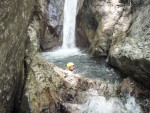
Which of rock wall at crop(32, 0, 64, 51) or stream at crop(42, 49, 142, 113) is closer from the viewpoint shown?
stream at crop(42, 49, 142, 113)

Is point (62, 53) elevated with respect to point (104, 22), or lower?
lower

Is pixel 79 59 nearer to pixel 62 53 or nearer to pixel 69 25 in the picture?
pixel 62 53

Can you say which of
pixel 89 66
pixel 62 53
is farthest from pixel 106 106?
pixel 62 53

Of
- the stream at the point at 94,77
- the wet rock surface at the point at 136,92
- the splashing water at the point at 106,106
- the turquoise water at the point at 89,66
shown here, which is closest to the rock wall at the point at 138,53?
the wet rock surface at the point at 136,92

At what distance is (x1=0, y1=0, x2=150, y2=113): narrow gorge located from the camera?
5.03 meters

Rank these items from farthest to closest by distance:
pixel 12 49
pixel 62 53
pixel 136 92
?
pixel 62 53, pixel 136 92, pixel 12 49

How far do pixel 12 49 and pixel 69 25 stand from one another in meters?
9.52

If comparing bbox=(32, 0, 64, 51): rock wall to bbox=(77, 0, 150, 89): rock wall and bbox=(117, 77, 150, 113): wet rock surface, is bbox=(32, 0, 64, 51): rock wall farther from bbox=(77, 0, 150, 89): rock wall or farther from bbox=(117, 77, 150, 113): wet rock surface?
bbox=(117, 77, 150, 113): wet rock surface

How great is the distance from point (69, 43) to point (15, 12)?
9264 mm

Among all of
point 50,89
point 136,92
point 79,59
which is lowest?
point 79,59

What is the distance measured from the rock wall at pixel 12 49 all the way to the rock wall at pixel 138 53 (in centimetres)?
337

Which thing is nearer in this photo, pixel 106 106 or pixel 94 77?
pixel 106 106

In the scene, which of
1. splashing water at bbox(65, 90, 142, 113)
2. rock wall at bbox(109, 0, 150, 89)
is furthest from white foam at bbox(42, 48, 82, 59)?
splashing water at bbox(65, 90, 142, 113)

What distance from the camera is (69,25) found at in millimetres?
14188
